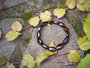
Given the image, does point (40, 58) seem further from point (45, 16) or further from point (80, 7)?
point (80, 7)

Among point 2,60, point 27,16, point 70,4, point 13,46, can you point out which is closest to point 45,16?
point 27,16

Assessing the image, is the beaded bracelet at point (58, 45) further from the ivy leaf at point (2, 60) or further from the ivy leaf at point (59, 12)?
the ivy leaf at point (2, 60)

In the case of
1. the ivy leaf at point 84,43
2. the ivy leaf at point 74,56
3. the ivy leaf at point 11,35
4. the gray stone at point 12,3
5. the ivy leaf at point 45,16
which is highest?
the gray stone at point 12,3

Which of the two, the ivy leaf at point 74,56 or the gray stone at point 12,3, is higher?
the gray stone at point 12,3

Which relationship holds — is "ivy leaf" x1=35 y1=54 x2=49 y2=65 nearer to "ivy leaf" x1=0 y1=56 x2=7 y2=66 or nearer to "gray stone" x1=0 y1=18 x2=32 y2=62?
"gray stone" x1=0 y1=18 x2=32 y2=62

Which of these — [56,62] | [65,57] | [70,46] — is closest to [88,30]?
[70,46]

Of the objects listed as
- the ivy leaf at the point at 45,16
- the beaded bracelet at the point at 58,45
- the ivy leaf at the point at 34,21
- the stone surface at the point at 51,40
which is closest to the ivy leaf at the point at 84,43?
the stone surface at the point at 51,40
